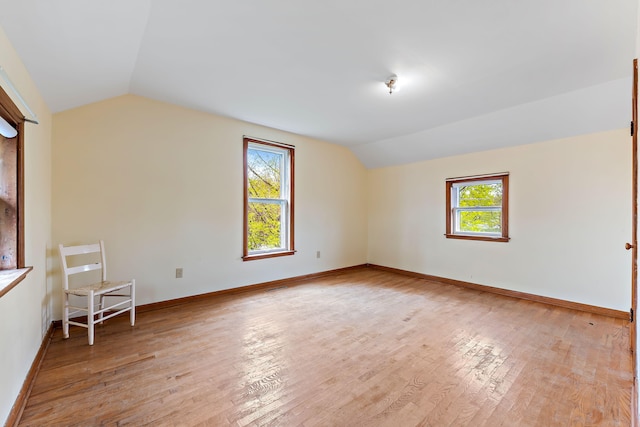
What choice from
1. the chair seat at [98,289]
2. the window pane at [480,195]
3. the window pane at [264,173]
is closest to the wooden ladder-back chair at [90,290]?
the chair seat at [98,289]

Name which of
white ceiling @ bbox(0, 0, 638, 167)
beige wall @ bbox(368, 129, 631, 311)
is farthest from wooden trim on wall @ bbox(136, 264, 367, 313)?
white ceiling @ bbox(0, 0, 638, 167)

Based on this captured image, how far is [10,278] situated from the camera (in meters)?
1.47

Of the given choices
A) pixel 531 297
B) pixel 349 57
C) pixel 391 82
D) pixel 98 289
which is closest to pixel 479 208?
pixel 531 297

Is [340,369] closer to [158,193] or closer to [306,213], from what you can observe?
[158,193]

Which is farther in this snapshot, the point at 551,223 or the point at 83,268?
the point at 551,223

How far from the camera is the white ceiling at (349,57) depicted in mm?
1664

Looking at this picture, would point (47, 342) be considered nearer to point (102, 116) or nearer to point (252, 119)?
point (102, 116)

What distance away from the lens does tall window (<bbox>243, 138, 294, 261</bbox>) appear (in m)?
4.05

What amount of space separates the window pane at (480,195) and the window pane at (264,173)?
293 cm

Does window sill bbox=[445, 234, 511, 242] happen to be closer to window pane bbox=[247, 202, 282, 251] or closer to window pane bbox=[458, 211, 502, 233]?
window pane bbox=[458, 211, 502, 233]

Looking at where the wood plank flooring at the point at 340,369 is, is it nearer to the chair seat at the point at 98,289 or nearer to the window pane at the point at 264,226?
the chair seat at the point at 98,289

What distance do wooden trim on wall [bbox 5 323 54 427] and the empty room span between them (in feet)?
0.06

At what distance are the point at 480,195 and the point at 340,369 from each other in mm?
3454

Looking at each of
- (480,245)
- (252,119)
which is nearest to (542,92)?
(480,245)
